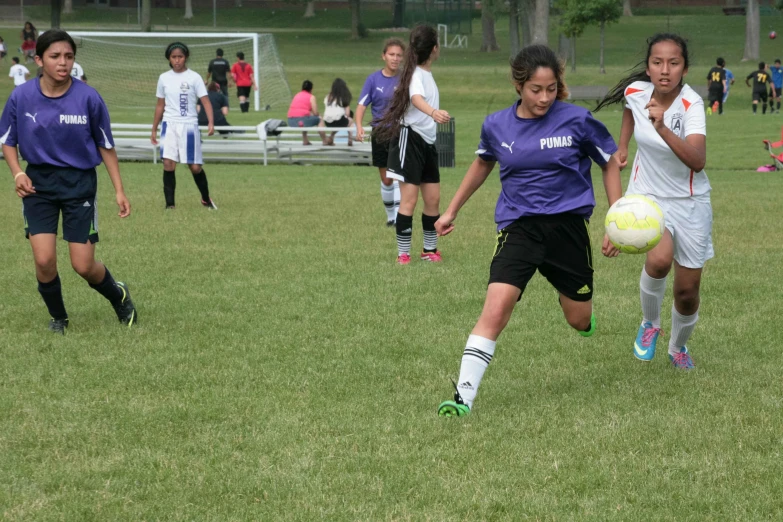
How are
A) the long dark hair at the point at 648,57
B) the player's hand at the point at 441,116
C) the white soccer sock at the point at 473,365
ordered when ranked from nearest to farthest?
1. the white soccer sock at the point at 473,365
2. the long dark hair at the point at 648,57
3. the player's hand at the point at 441,116

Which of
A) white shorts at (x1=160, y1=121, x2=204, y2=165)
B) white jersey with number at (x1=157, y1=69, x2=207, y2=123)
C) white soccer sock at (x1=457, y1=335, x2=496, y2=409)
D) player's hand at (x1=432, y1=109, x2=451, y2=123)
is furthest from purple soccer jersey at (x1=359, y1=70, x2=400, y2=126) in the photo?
white soccer sock at (x1=457, y1=335, x2=496, y2=409)

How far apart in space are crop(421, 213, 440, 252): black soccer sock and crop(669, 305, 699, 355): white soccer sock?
13.5 ft

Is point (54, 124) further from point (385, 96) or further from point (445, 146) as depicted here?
point (445, 146)

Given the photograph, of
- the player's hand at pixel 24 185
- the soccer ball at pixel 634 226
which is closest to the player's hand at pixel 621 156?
the soccer ball at pixel 634 226

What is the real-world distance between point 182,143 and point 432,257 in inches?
196

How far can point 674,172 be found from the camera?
19.4 feet

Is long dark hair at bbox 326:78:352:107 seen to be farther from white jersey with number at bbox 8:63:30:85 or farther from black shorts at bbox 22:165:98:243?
white jersey with number at bbox 8:63:30:85

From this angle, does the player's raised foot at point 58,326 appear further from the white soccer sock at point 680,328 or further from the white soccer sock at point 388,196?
the white soccer sock at point 388,196

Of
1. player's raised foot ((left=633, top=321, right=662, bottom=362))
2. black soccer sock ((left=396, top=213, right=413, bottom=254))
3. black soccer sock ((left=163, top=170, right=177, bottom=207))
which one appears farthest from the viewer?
black soccer sock ((left=163, top=170, right=177, bottom=207))

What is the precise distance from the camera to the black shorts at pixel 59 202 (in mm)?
6996

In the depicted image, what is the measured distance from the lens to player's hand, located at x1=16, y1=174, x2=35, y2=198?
6773mm

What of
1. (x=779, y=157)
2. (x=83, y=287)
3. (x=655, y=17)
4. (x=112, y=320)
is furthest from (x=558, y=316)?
(x=655, y=17)

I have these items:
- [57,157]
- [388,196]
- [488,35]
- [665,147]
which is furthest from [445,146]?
[488,35]

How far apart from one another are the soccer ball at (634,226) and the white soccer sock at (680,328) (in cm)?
78
